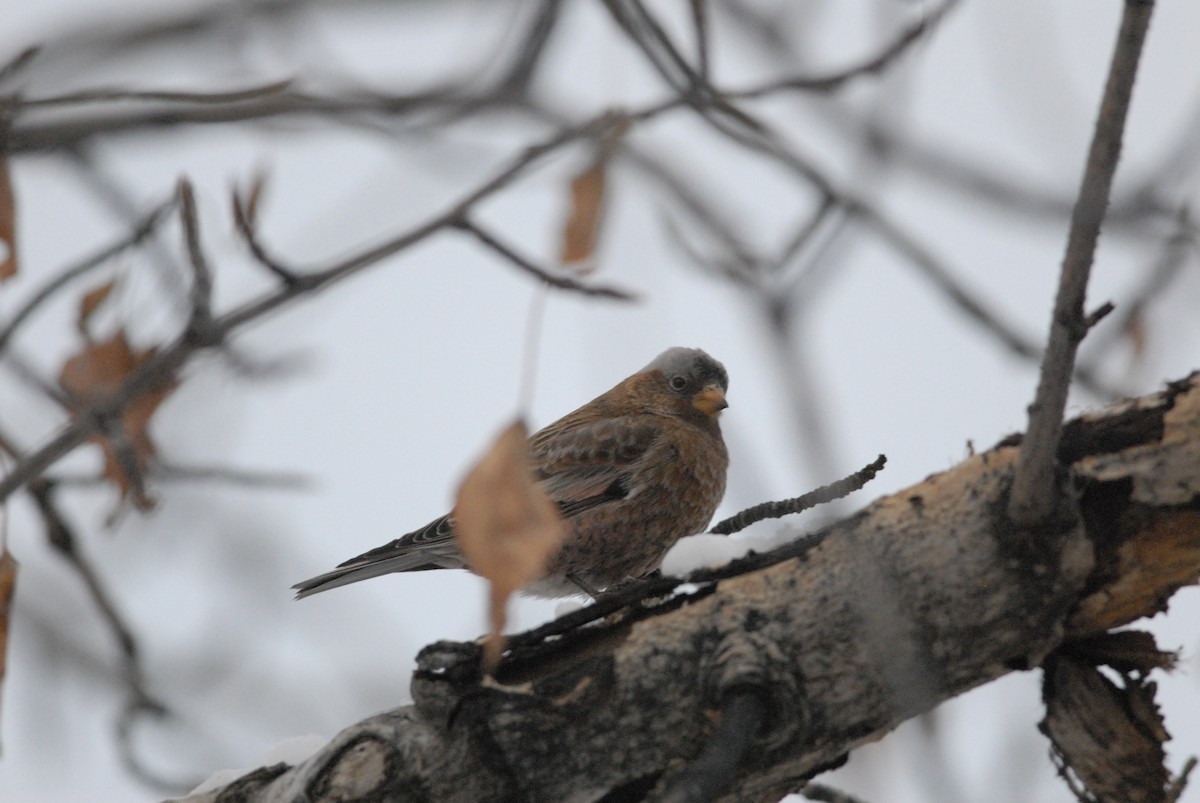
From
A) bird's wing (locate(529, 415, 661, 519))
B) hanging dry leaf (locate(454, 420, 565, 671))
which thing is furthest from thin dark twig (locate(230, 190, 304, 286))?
bird's wing (locate(529, 415, 661, 519))

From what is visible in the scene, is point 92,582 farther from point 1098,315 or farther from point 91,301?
point 1098,315

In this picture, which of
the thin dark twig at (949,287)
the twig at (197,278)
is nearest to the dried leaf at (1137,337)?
the thin dark twig at (949,287)

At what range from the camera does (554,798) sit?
2.53 m

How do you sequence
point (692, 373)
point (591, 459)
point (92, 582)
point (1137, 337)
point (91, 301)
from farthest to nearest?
point (692, 373), point (591, 459), point (92, 582), point (1137, 337), point (91, 301)

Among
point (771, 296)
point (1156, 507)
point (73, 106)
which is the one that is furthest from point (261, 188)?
point (1156, 507)

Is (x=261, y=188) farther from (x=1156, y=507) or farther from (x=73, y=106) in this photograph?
(x=1156, y=507)

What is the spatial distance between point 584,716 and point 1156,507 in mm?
1265

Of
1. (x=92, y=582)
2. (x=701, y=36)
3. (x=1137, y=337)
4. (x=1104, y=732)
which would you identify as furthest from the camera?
(x=92, y=582)

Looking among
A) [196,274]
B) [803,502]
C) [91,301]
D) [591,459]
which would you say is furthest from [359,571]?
[803,502]

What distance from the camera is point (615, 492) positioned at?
5.01 m

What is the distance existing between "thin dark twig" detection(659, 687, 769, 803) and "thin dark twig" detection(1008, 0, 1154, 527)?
691 mm

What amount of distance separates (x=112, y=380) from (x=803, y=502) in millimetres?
2402

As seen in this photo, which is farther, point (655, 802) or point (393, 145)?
point (393, 145)

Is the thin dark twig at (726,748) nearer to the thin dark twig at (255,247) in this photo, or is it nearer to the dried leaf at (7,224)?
the thin dark twig at (255,247)
